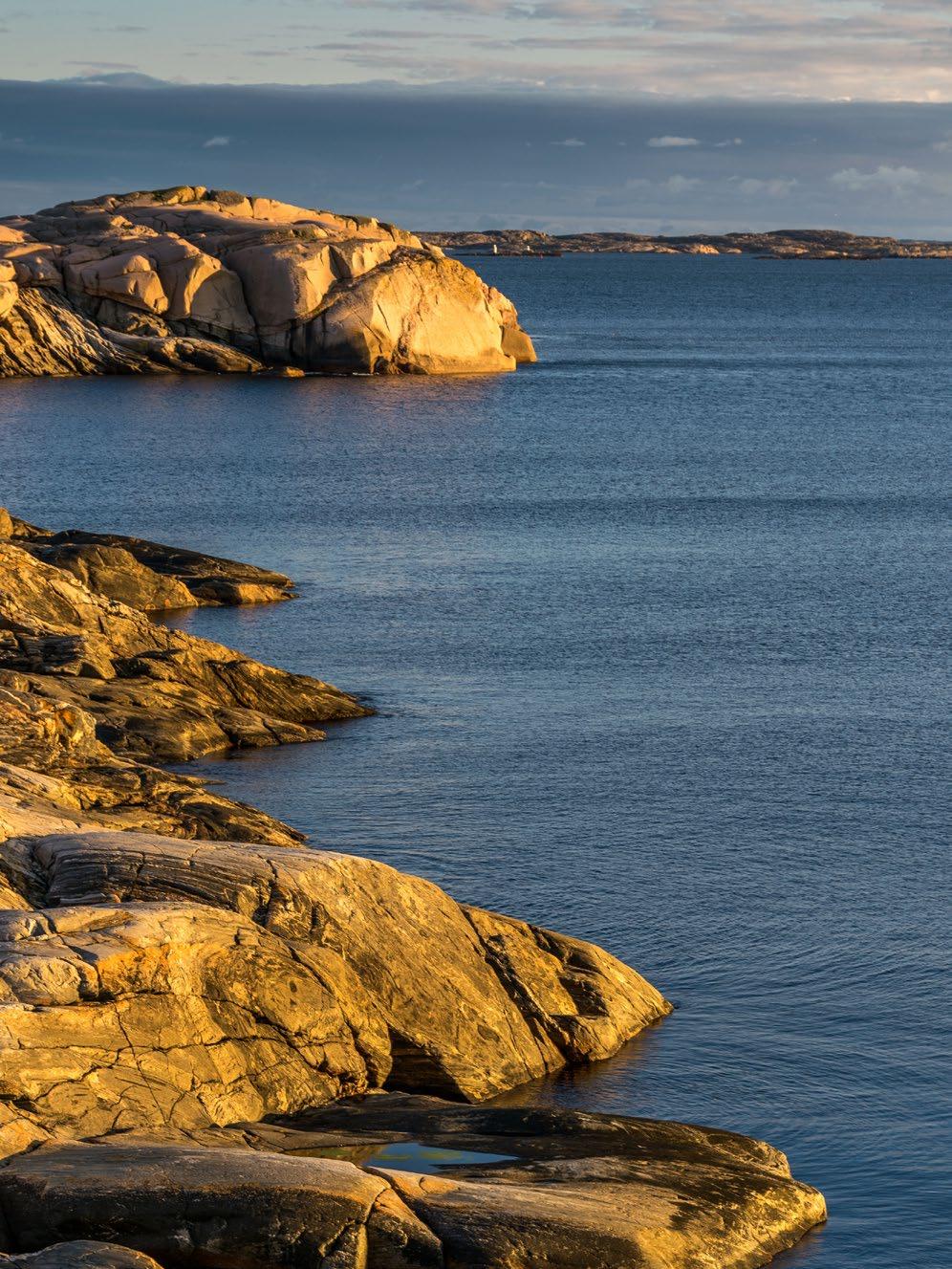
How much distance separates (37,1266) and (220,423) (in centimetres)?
7425

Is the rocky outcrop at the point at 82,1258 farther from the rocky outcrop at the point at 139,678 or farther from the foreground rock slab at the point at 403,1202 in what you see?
the rocky outcrop at the point at 139,678

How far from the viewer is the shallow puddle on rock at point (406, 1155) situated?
47.8 ft

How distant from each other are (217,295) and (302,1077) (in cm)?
8835

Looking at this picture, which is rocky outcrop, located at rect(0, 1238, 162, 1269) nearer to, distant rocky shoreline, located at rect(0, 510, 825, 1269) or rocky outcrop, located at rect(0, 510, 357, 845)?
distant rocky shoreline, located at rect(0, 510, 825, 1269)

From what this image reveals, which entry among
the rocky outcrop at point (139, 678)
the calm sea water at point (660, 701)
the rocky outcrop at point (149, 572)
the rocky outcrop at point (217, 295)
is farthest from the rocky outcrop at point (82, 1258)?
the rocky outcrop at point (217, 295)

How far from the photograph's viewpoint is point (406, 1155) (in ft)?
48.5

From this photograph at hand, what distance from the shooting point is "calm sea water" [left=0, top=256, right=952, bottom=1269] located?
19500 mm

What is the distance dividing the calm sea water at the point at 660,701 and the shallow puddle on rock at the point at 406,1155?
2811 millimetres

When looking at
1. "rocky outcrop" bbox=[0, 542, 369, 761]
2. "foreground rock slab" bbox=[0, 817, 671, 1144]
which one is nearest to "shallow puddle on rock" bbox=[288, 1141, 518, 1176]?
"foreground rock slab" bbox=[0, 817, 671, 1144]

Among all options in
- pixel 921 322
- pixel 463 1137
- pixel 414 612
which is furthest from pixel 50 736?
pixel 921 322

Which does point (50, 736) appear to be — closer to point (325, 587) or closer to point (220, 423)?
point (325, 587)

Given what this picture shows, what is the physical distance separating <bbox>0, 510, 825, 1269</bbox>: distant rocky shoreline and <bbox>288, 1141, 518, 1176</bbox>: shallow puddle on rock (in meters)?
0.03

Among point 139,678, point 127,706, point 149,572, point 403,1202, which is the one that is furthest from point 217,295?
point 403,1202

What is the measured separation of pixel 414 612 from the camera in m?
43.0
